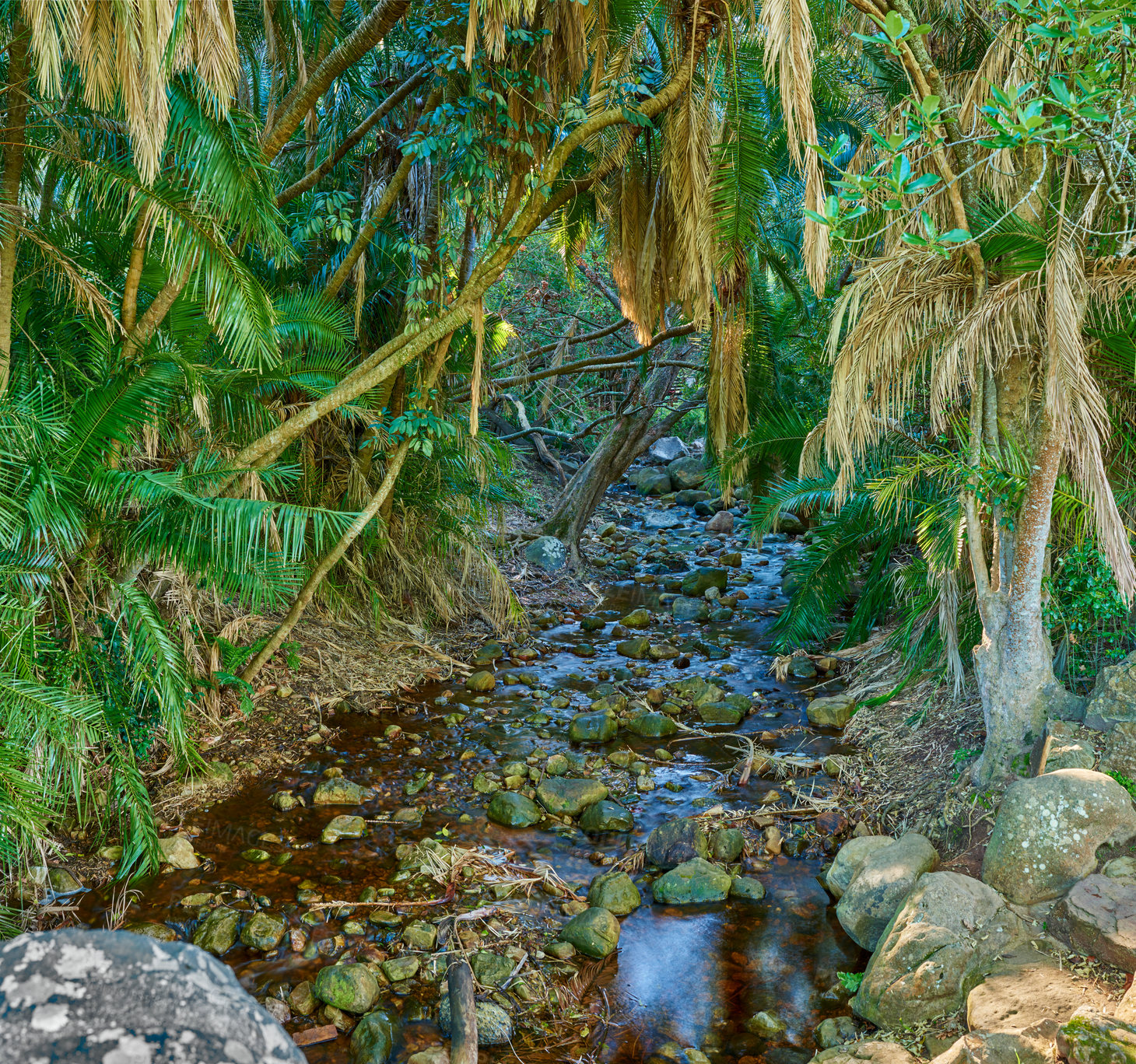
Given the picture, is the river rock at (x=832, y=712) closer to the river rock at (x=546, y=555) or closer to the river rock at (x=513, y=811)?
the river rock at (x=513, y=811)

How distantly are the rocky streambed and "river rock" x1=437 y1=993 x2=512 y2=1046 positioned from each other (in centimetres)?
1

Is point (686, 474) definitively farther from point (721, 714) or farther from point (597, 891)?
point (597, 891)

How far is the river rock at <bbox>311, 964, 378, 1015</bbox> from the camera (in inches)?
146

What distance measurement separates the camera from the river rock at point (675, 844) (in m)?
Answer: 4.93

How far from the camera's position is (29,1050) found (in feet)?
4.18

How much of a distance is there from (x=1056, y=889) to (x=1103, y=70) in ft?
11.3

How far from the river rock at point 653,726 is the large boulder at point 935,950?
2.97 meters

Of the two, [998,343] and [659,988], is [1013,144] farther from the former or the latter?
[659,988]

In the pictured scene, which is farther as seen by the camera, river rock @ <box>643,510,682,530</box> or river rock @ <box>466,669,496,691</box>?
river rock @ <box>643,510,682,530</box>

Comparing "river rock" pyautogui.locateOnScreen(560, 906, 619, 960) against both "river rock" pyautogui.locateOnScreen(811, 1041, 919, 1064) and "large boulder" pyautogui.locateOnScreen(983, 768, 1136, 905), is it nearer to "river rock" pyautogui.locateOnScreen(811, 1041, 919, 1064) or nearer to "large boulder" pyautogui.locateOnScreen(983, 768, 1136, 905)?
"river rock" pyautogui.locateOnScreen(811, 1041, 919, 1064)

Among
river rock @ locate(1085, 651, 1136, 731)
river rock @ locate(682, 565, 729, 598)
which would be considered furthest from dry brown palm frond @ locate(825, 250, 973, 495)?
river rock @ locate(682, 565, 729, 598)

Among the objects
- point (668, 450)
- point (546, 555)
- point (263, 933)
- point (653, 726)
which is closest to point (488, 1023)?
point (263, 933)

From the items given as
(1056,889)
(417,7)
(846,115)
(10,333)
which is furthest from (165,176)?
(846,115)

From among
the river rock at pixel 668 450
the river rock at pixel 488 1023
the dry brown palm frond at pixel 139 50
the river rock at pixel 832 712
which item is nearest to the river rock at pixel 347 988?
the river rock at pixel 488 1023
